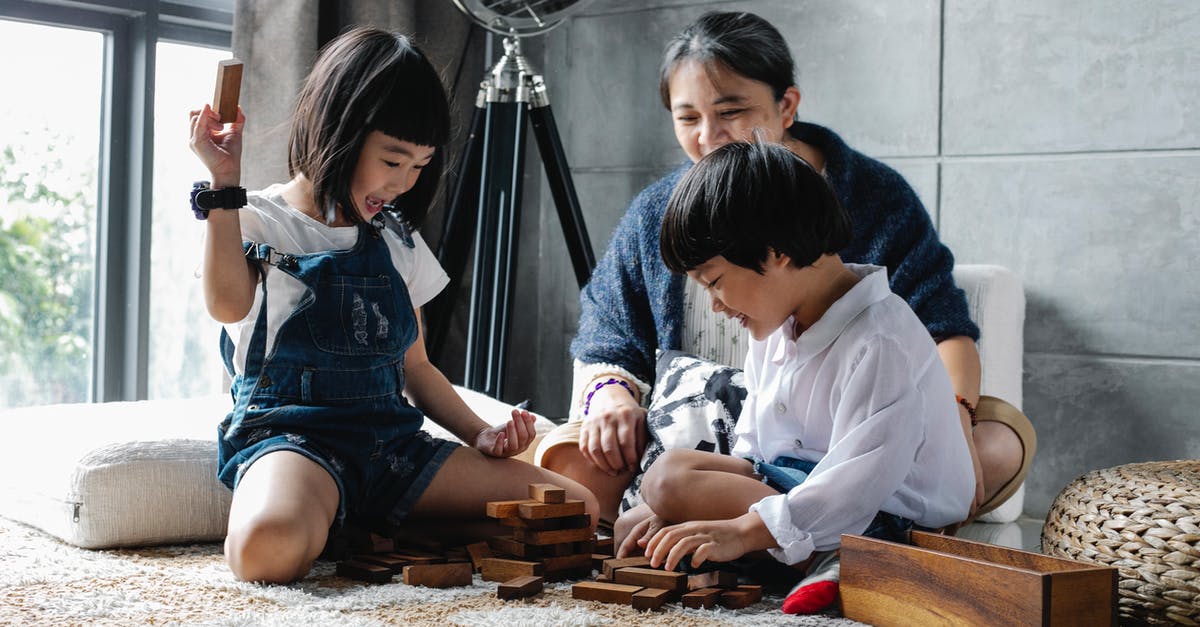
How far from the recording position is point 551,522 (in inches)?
62.1

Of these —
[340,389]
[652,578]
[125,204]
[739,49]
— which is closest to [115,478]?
[340,389]

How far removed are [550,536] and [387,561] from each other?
0.71ft

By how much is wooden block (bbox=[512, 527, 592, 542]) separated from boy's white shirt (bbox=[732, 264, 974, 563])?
259 mm

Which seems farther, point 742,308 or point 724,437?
point 724,437

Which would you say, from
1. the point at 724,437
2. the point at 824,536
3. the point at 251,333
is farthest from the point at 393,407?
the point at 824,536

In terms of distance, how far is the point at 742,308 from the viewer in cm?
154

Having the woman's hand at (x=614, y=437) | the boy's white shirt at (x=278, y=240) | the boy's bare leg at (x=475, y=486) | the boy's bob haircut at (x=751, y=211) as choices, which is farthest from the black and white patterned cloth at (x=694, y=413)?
the boy's white shirt at (x=278, y=240)

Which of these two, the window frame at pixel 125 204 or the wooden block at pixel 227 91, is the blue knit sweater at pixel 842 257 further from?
the window frame at pixel 125 204

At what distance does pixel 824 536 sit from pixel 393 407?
650 mm

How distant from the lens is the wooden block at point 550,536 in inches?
61.7

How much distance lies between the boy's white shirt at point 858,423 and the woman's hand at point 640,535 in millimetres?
178

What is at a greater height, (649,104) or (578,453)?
(649,104)

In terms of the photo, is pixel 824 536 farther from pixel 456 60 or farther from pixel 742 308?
pixel 456 60

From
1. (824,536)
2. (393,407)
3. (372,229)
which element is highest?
(372,229)
